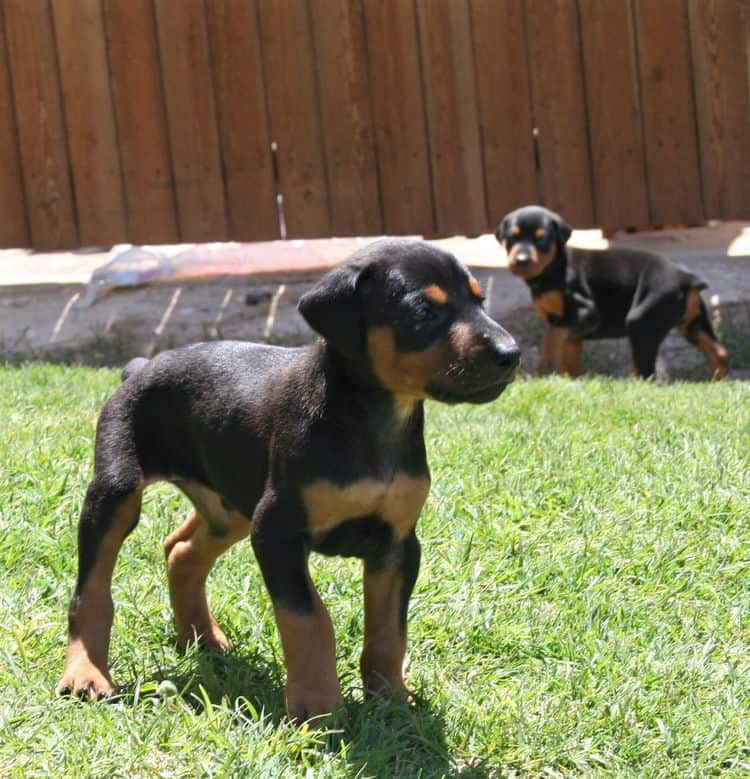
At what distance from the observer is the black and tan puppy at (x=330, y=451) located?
3352mm

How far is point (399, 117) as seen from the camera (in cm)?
1080

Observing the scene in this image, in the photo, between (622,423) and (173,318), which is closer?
(622,423)

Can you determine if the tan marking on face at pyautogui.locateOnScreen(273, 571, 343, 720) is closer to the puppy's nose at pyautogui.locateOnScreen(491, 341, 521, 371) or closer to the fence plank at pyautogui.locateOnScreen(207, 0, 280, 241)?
the puppy's nose at pyautogui.locateOnScreen(491, 341, 521, 371)

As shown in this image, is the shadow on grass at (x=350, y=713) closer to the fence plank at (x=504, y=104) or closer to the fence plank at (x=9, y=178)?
the fence plank at (x=504, y=104)

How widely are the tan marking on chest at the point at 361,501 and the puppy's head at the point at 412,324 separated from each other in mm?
260

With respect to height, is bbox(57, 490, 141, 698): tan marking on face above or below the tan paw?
above

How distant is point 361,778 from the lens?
326 centimetres

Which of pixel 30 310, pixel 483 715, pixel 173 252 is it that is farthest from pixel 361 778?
pixel 173 252

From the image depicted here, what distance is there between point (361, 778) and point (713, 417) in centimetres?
409

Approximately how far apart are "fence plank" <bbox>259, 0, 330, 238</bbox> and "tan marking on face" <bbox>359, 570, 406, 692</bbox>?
24.9 feet

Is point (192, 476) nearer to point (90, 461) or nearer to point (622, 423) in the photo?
point (90, 461)

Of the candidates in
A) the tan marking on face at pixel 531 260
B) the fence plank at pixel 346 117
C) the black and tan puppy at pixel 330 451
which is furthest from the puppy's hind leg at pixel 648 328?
the black and tan puppy at pixel 330 451

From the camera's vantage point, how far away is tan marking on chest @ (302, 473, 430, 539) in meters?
3.35

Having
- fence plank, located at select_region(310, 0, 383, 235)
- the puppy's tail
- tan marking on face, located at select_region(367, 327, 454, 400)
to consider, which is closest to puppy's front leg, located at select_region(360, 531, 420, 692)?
tan marking on face, located at select_region(367, 327, 454, 400)
